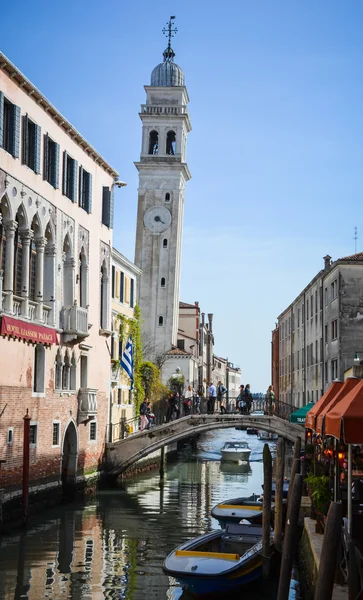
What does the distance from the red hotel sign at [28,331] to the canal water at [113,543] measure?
14.7 ft

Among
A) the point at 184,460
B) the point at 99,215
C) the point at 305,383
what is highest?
the point at 99,215

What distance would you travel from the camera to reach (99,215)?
29.0 m

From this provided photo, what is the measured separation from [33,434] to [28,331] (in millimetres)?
2876

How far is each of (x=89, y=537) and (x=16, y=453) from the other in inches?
115

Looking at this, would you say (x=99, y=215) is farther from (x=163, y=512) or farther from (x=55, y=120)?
(x=163, y=512)

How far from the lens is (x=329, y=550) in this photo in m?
7.20

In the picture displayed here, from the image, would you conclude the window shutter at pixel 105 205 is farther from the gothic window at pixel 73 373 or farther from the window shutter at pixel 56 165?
the gothic window at pixel 73 373

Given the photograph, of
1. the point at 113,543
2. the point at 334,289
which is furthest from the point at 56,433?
the point at 334,289

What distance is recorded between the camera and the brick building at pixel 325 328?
33.1 m

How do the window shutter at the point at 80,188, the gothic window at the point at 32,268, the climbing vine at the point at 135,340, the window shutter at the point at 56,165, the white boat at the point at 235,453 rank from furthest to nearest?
the white boat at the point at 235,453, the climbing vine at the point at 135,340, the window shutter at the point at 80,188, the window shutter at the point at 56,165, the gothic window at the point at 32,268

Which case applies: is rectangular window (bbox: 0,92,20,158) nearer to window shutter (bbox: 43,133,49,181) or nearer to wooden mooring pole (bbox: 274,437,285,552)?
window shutter (bbox: 43,133,49,181)

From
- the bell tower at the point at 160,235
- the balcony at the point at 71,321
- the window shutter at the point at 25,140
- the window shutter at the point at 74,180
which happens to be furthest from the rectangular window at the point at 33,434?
the bell tower at the point at 160,235

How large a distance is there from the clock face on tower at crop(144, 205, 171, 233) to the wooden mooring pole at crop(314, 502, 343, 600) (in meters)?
47.9

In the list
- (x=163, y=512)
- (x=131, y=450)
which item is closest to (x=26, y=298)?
(x=163, y=512)
